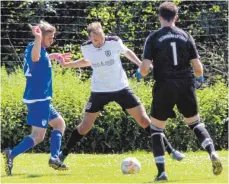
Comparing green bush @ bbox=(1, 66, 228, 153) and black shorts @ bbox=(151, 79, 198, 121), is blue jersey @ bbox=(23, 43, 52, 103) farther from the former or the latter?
green bush @ bbox=(1, 66, 228, 153)

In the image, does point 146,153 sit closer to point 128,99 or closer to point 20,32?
point 128,99

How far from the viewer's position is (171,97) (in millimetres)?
7934

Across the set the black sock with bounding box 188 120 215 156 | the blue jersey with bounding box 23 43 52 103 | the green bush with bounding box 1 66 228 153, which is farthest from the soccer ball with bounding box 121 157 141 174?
the green bush with bounding box 1 66 228 153

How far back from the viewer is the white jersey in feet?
30.1

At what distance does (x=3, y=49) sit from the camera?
19219mm

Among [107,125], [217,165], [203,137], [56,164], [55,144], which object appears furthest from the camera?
[107,125]

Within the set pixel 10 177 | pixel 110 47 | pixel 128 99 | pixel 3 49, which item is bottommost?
pixel 3 49

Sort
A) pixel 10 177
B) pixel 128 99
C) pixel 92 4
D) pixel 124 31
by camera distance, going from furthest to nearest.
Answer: pixel 92 4, pixel 124 31, pixel 128 99, pixel 10 177

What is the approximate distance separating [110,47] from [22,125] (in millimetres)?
4887

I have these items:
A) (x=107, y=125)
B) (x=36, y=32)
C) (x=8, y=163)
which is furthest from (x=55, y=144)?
(x=107, y=125)

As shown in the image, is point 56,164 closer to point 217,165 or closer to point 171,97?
point 171,97

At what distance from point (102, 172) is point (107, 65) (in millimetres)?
1356

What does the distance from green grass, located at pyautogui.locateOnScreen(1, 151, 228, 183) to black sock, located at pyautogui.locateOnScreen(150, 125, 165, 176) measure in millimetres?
204

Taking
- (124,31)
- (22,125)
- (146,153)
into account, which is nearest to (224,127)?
(146,153)
